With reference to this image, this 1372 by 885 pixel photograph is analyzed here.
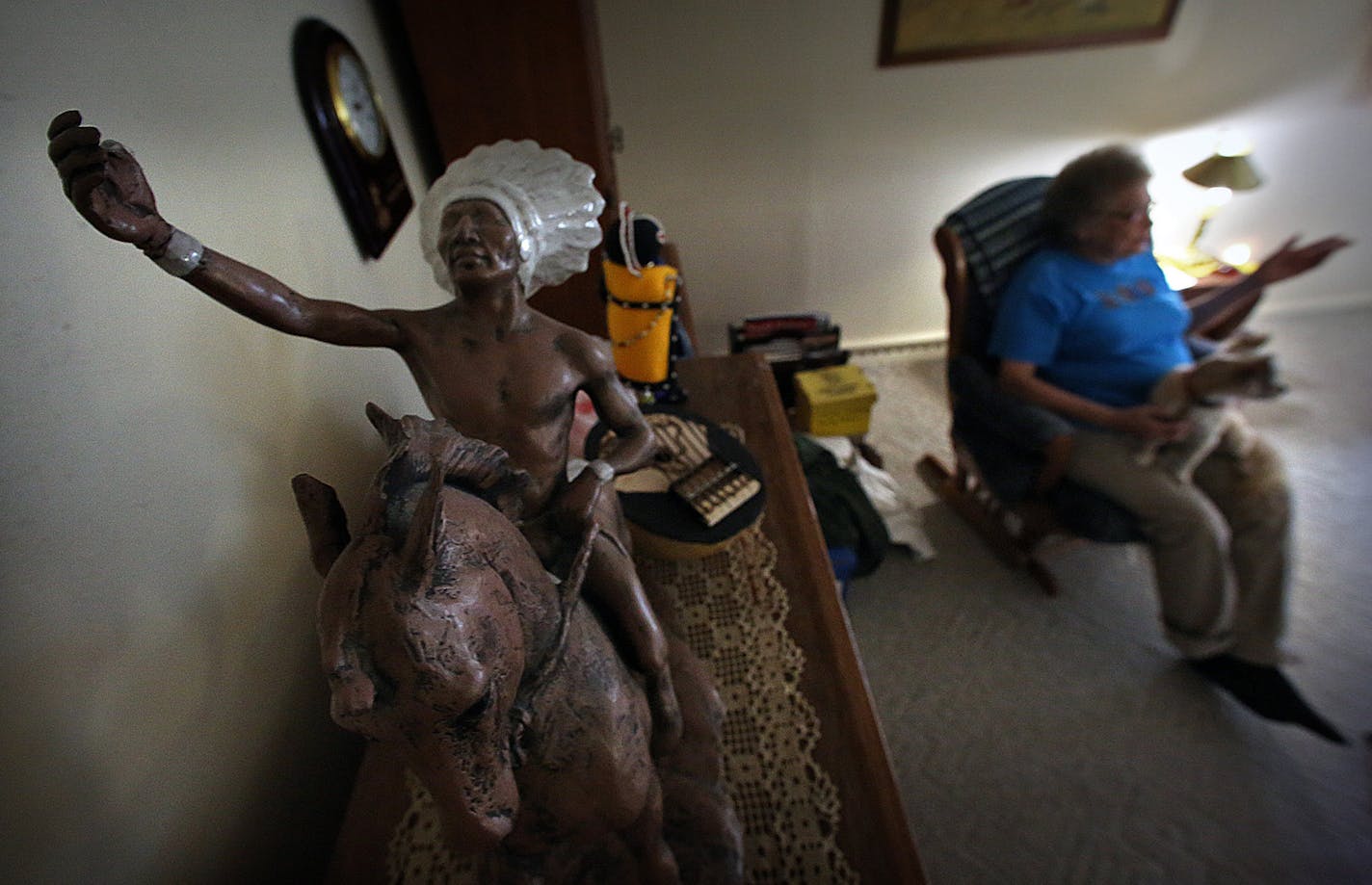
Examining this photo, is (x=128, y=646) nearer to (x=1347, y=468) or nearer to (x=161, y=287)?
(x=161, y=287)

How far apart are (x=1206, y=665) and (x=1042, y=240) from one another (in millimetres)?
1181

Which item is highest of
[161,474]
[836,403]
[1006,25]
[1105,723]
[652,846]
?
[1006,25]

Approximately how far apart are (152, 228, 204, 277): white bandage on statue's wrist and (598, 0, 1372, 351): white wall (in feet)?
6.57

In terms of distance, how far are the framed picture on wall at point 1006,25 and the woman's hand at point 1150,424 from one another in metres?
1.55

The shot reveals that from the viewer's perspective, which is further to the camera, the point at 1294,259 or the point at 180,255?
the point at 1294,259

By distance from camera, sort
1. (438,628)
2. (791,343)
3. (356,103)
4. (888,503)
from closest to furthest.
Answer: (438,628), (356,103), (888,503), (791,343)

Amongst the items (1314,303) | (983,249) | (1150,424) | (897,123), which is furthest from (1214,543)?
(1314,303)

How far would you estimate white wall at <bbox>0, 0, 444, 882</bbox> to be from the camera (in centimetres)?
49

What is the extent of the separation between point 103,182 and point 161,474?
0.29 metres

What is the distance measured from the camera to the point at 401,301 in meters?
1.30

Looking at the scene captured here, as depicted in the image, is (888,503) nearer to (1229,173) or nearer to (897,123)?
(897,123)

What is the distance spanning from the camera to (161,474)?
613mm

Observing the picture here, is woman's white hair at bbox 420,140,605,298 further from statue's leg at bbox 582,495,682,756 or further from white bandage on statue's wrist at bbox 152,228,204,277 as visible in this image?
statue's leg at bbox 582,495,682,756

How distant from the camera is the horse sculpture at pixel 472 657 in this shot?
0.38 meters
